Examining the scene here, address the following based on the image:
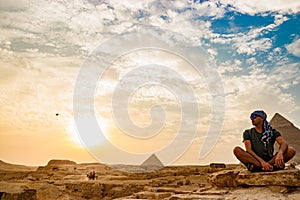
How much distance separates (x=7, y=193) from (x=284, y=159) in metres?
13.8

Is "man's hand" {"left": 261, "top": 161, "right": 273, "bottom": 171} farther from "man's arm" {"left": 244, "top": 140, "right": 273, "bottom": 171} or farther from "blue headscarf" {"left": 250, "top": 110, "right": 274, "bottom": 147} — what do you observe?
"blue headscarf" {"left": 250, "top": 110, "right": 274, "bottom": 147}

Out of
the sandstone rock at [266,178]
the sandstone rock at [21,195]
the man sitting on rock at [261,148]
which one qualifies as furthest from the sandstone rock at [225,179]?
the sandstone rock at [21,195]

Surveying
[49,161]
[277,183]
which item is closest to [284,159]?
[277,183]

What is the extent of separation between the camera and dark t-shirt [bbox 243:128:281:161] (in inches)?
204

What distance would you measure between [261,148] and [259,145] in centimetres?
6

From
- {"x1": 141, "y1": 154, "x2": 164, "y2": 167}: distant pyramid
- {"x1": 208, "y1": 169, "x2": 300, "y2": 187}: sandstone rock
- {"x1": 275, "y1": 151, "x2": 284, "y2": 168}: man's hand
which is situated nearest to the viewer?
{"x1": 208, "y1": 169, "x2": 300, "y2": 187}: sandstone rock

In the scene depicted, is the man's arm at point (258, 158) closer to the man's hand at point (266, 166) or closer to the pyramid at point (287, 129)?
the man's hand at point (266, 166)

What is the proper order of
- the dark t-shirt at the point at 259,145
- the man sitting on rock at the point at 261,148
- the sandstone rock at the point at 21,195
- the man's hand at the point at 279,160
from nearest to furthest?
the man's hand at the point at 279,160 < the man sitting on rock at the point at 261,148 < the dark t-shirt at the point at 259,145 < the sandstone rock at the point at 21,195

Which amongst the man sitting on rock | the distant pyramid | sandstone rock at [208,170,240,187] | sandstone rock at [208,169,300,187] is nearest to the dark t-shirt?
the man sitting on rock

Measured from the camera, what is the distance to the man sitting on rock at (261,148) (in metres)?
5.04

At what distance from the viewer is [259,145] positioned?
520 centimetres

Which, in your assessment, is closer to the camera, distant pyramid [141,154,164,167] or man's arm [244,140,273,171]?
man's arm [244,140,273,171]

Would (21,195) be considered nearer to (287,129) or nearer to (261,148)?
(261,148)

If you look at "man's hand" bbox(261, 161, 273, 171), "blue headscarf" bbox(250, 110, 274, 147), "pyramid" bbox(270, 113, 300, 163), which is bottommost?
"man's hand" bbox(261, 161, 273, 171)
